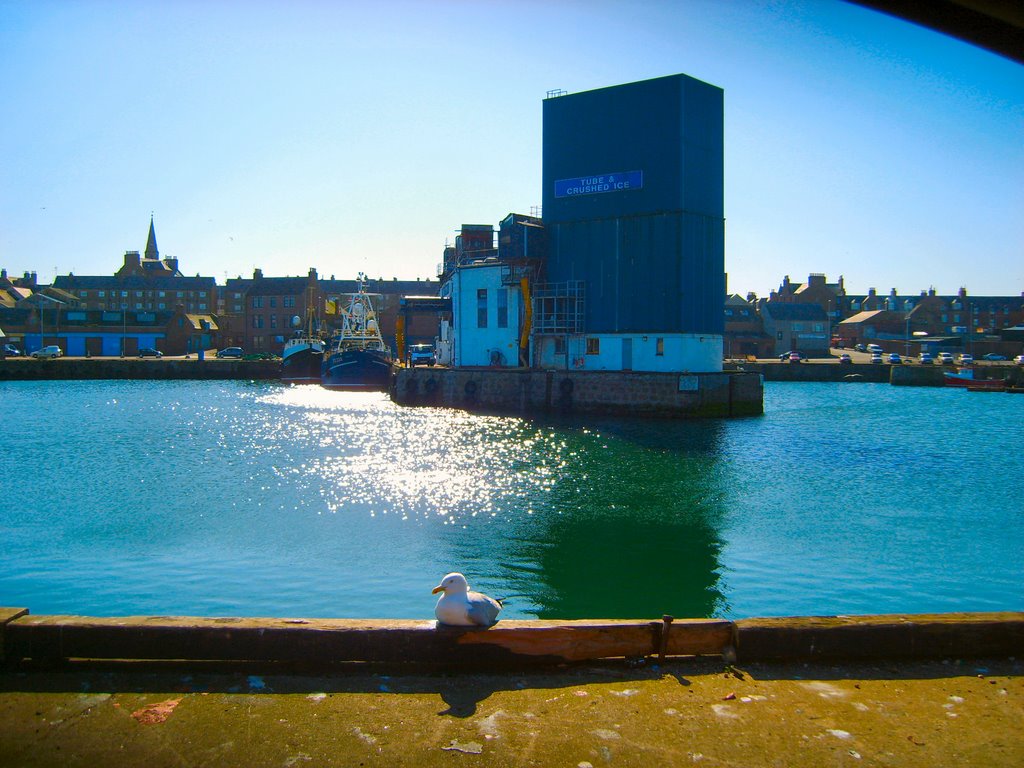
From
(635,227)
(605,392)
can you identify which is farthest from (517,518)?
(635,227)

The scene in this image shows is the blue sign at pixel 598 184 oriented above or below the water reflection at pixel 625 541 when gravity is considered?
above

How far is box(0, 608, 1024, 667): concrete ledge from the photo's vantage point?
581 cm

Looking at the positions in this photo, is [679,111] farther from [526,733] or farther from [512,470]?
[526,733]

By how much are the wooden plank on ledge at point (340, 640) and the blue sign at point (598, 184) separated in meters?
36.8

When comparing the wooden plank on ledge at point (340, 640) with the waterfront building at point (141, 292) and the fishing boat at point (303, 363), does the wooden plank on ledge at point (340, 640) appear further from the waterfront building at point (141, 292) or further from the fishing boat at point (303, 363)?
the waterfront building at point (141, 292)

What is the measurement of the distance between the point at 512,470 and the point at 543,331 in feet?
68.3

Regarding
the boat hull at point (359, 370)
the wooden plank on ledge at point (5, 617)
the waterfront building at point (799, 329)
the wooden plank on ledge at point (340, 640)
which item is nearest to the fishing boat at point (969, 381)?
the waterfront building at point (799, 329)

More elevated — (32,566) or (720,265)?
(720,265)

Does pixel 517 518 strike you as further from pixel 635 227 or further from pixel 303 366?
pixel 303 366

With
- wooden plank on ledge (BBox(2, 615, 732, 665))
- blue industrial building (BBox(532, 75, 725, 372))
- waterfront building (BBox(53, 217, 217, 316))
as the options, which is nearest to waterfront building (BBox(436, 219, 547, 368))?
blue industrial building (BBox(532, 75, 725, 372))

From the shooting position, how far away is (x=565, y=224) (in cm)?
4297

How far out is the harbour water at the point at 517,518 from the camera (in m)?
12.2

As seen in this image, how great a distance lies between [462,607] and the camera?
6008 millimetres

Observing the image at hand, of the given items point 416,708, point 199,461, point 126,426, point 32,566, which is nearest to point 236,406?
point 126,426
